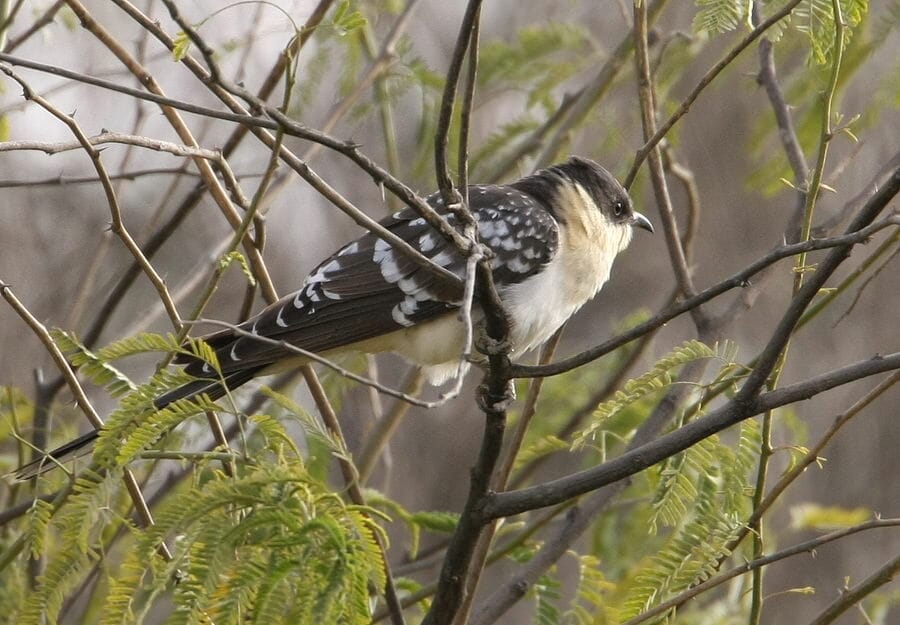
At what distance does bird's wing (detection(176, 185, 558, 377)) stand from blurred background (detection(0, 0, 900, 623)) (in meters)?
0.92

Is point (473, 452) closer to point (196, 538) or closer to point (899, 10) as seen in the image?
point (899, 10)

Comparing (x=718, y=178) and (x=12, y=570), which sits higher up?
(x=718, y=178)

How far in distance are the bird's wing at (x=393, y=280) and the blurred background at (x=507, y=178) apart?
3.00 ft

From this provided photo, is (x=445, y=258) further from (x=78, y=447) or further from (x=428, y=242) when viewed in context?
(x=78, y=447)

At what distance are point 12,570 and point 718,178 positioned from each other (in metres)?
7.16

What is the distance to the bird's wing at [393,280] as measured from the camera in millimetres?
3699

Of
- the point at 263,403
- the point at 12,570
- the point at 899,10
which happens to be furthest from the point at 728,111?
the point at 12,570

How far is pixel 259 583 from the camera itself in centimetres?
204

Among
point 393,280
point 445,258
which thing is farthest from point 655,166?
point 393,280

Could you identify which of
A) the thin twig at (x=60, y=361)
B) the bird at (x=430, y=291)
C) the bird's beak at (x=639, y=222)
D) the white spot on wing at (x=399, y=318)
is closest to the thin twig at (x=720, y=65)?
the bird at (x=430, y=291)

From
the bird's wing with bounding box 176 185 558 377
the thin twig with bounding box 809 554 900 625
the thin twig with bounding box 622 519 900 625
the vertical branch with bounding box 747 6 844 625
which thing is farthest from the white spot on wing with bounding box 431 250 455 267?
the thin twig with bounding box 809 554 900 625

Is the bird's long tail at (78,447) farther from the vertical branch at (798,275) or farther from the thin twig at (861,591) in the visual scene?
the thin twig at (861,591)

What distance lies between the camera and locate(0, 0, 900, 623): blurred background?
5270 mm

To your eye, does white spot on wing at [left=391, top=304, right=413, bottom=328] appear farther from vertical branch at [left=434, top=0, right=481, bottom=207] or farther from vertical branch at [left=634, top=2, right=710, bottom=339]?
vertical branch at [left=434, top=0, right=481, bottom=207]
